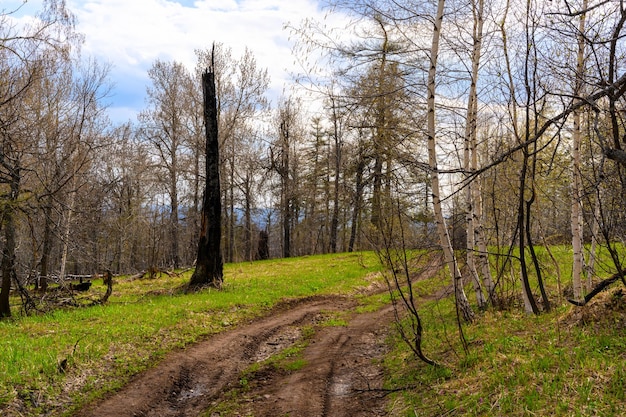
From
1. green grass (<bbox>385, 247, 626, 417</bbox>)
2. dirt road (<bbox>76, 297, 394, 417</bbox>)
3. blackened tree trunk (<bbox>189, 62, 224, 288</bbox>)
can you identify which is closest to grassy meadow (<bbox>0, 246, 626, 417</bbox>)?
green grass (<bbox>385, 247, 626, 417</bbox>)

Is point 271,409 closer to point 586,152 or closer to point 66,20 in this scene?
point 586,152

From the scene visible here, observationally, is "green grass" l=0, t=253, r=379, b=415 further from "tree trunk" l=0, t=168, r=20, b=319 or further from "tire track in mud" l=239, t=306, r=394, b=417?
"tire track in mud" l=239, t=306, r=394, b=417

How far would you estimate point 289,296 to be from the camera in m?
13.0

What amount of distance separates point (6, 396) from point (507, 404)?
5782 mm

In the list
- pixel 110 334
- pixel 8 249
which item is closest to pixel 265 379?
pixel 110 334

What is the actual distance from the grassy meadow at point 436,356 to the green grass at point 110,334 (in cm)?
2

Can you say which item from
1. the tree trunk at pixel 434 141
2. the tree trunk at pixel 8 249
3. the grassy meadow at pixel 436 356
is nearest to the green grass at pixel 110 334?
the grassy meadow at pixel 436 356

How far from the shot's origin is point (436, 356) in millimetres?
6285

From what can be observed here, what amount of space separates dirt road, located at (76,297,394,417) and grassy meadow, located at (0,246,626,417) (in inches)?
12.3

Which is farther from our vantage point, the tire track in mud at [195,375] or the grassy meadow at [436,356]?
the tire track in mud at [195,375]

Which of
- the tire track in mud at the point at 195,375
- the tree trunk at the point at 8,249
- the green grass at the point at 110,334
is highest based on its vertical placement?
the tree trunk at the point at 8,249

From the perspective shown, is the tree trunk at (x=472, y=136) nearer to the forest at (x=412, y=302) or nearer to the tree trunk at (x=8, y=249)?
the forest at (x=412, y=302)

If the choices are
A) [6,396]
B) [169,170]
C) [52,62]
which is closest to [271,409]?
[6,396]

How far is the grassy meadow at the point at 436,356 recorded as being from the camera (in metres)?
4.05
